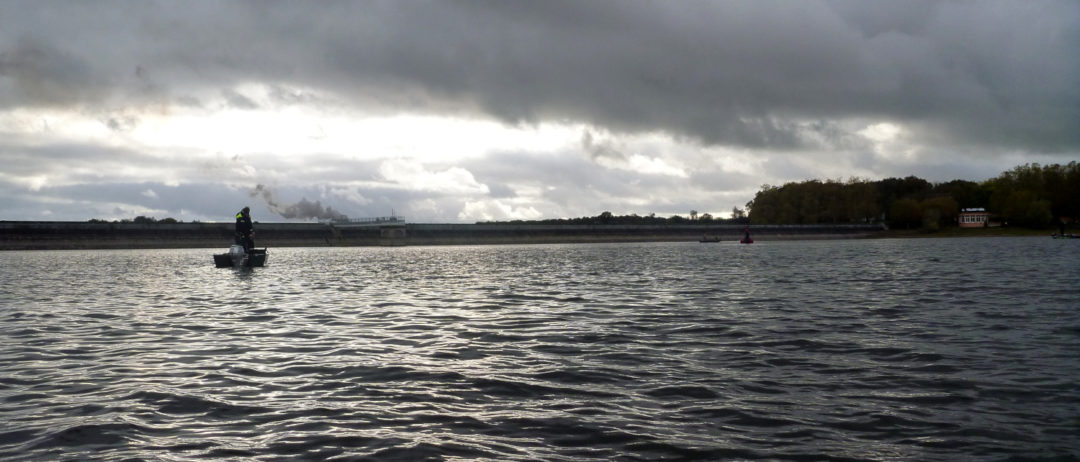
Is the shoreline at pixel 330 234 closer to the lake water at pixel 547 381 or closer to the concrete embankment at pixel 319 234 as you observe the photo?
the concrete embankment at pixel 319 234

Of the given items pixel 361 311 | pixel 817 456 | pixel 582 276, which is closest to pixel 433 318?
pixel 361 311

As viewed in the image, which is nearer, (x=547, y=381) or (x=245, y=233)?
(x=547, y=381)

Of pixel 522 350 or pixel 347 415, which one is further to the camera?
pixel 522 350

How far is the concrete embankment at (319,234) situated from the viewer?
118m

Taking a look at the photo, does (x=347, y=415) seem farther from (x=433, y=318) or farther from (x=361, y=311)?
(x=361, y=311)

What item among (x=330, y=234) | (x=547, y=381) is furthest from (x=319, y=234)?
(x=547, y=381)

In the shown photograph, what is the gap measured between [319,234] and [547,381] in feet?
462

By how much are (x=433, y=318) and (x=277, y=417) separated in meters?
11.1

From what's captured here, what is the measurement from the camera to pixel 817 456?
757 cm

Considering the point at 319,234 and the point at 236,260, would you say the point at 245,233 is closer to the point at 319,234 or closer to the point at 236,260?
the point at 236,260

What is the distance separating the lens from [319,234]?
145 meters

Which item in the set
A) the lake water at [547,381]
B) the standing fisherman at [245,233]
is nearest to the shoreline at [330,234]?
the standing fisherman at [245,233]

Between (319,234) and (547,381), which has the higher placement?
(319,234)

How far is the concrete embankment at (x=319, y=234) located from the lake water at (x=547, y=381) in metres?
112
